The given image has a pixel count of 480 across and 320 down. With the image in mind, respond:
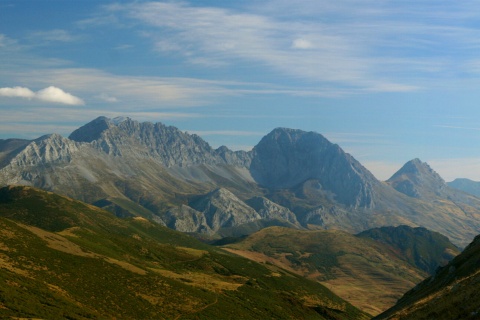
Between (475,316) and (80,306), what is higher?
(475,316)

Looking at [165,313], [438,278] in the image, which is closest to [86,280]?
[165,313]

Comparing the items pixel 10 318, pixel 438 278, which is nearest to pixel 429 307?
pixel 438 278

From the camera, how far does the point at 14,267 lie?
160000 mm

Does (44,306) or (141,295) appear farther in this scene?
(141,295)

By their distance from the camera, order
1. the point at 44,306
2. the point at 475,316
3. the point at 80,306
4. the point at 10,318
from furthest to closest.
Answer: the point at 80,306 → the point at 44,306 → the point at 10,318 → the point at 475,316

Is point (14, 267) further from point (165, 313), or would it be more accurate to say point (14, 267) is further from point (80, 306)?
point (165, 313)

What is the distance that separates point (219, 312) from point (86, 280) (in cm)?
5581

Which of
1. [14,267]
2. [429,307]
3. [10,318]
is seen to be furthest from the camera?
[14,267]

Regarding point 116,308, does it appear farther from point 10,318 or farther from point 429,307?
point 429,307

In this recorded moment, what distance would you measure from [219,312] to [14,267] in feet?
270

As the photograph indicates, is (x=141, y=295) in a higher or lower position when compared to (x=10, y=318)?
lower

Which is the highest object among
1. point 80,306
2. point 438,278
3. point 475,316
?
point 475,316

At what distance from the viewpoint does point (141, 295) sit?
613 feet

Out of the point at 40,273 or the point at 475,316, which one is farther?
the point at 40,273
